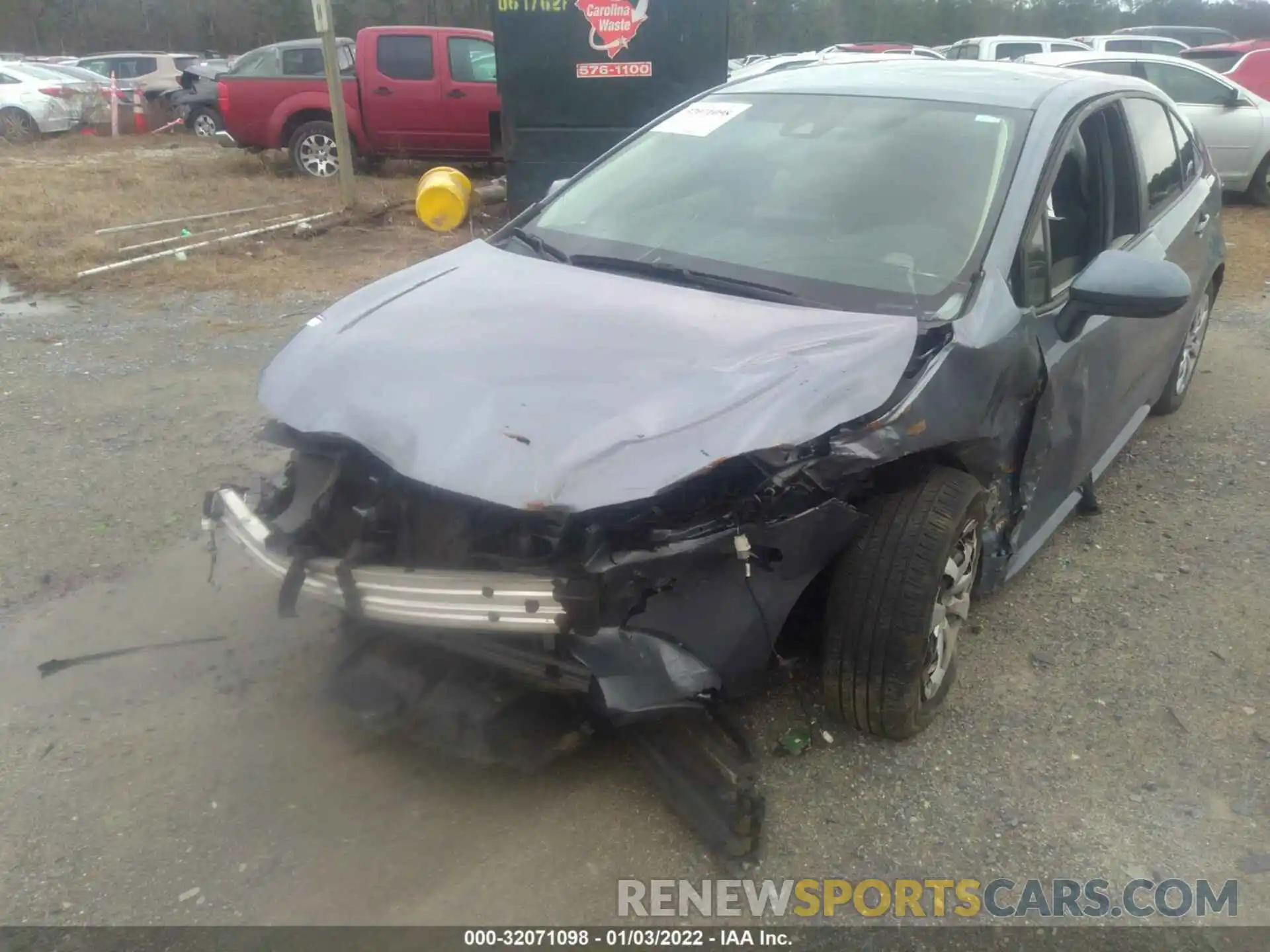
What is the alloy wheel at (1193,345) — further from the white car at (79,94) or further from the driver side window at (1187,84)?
the white car at (79,94)

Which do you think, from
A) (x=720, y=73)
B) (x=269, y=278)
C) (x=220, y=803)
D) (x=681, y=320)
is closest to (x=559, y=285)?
(x=681, y=320)

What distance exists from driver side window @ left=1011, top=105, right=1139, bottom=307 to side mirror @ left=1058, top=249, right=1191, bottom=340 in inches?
4.7

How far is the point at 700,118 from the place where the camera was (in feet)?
12.3

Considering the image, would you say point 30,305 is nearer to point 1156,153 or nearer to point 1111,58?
point 1156,153

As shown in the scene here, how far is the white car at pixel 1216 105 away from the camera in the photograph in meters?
10.1

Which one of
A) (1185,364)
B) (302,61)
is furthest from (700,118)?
(302,61)

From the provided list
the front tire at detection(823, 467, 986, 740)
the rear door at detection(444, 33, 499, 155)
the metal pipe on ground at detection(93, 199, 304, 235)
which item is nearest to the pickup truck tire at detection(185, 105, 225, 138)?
the rear door at detection(444, 33, 499, 155)

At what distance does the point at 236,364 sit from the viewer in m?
5.77

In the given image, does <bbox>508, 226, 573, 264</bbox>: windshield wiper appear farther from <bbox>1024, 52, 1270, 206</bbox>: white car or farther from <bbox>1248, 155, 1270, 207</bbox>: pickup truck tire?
<bbox>1248, 155, 1270, 207</bbox>: pickup truck tire

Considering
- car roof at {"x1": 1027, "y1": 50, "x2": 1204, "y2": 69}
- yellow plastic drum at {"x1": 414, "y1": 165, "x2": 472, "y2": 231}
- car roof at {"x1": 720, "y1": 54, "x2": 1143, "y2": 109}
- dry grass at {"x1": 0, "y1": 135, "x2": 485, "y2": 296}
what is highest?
car roof at {"x1": 720, "y1": 54, "x2": 1143, "y2": 109}

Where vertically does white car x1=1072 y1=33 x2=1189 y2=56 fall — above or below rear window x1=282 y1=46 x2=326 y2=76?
below

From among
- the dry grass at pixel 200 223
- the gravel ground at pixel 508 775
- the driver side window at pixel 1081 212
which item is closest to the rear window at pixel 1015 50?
the dry grass at pixel 200 223

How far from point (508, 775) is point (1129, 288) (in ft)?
7.31

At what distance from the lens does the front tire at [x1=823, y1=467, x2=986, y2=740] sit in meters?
2.52
